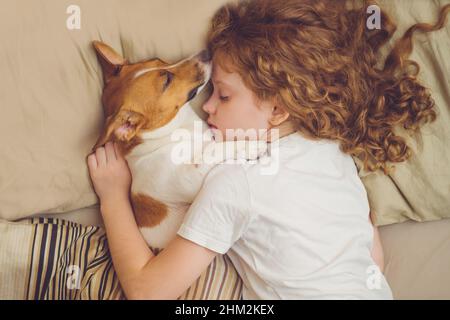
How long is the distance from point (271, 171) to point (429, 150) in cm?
45

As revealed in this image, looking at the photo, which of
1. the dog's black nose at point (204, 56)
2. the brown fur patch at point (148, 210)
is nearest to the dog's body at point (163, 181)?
the brown fur patch at point (148, 210)

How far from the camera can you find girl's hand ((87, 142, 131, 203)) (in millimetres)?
1263

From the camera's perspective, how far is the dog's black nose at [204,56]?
1240mm

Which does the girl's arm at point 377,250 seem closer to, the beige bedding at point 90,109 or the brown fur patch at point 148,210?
the beige bedding at point 90,109

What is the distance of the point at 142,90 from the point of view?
118cm

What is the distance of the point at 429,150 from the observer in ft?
4.30

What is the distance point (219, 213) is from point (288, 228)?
16 centimetres

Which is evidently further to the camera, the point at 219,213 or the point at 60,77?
the point at 60,77

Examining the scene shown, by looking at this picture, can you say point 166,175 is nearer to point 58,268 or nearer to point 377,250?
point 58,268

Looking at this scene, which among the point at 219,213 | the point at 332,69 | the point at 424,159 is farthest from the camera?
the point at 424,159

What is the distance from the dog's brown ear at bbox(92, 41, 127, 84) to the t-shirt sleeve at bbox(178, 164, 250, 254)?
0.37 m

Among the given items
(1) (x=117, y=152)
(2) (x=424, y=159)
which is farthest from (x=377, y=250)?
(1) (x=117, y=152)

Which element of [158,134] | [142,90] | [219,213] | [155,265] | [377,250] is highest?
[142,90]
